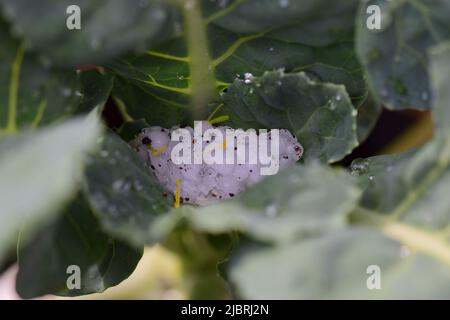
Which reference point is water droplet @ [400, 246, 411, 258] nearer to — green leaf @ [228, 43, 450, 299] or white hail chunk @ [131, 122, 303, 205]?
green leaf @ [228, 43, 450, 299]

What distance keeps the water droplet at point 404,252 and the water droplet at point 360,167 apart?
0.20 m

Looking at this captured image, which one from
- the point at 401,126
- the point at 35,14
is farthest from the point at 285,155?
the point at 401,126

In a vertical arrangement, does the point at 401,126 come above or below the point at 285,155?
above

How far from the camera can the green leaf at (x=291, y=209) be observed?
0.51 m

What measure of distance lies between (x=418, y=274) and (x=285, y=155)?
0.27 meters

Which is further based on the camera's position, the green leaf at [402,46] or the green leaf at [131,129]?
the green leaf at [131,129]

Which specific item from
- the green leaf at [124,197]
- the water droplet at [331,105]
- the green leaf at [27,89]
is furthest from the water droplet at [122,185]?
the water droplet at [331,105]

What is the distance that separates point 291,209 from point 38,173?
0.21 meters

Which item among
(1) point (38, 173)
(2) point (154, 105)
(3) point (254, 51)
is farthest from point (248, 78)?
(1) point (38, 173)

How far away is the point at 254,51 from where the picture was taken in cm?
76

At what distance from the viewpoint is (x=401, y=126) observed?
129 centimetres

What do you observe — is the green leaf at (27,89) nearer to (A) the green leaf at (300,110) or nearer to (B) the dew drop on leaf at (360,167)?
(A) the green leaf at (300,110)

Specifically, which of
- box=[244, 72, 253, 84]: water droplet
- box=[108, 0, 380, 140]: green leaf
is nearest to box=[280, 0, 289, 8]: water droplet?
box=[108, 0, 380, 140]: green leaf
